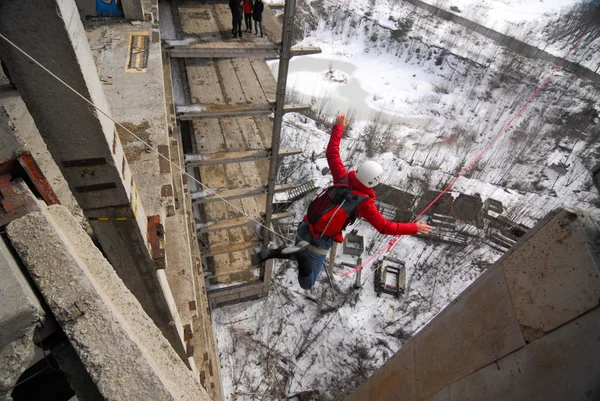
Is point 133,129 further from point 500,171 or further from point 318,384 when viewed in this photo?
point 500,171

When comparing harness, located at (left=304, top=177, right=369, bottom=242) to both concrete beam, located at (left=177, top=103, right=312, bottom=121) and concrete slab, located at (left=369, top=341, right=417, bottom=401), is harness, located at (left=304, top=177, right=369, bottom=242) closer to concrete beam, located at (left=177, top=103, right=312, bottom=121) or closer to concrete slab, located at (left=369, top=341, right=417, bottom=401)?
concrete beam, located at (left=177, top=103, right=312, bottom=121)

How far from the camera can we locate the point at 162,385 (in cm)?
127

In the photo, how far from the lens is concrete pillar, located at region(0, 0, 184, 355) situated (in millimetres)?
1384

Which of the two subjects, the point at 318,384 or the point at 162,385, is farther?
the point at 318,384

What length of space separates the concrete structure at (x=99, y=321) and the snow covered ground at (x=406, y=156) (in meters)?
6.51

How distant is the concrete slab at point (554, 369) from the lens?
3.41 feet

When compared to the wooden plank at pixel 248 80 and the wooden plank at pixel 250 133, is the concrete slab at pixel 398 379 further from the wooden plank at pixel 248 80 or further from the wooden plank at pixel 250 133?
the wooden plank at pixel 250 133

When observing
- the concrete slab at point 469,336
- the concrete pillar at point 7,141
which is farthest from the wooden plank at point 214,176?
the concrete slab at point 469,336

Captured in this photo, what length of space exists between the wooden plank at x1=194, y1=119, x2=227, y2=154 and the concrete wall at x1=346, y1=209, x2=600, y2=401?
5349 millimetres

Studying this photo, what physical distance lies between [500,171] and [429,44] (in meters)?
11.2

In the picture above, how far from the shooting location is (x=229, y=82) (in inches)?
246

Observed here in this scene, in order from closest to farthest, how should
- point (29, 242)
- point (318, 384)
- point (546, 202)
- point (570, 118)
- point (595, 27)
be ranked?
point (29, 242), point (318, 384), point (546, 202), point (570, 118), point (595, 27)

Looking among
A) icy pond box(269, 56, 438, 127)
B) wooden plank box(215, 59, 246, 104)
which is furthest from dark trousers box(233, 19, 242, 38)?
icy pond box(269, 56, 438, 127)

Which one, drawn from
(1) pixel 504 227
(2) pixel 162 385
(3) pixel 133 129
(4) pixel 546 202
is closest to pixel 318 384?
(3) pixel 133 129
